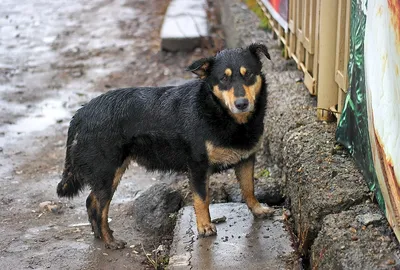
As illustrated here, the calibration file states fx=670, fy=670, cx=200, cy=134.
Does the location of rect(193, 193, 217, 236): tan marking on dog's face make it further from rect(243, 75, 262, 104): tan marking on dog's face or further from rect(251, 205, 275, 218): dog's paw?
rect(243, 75, 262, 104): tan marking on dog's face

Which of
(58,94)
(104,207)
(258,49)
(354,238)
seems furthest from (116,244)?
(58,94)

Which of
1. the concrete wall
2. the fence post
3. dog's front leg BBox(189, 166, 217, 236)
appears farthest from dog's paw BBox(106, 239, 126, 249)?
the fence post

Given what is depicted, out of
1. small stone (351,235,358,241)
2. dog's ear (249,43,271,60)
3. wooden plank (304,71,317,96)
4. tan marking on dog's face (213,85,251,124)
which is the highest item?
dog's ear (249,43,271,60)

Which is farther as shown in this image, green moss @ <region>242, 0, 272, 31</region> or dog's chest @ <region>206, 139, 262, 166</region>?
green moss @ <region>242, 0, 272, 31</region>

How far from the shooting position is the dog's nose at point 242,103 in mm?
4500

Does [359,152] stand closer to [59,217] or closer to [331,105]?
[331,105]

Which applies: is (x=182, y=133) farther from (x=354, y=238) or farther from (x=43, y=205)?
(x=43, y=205)

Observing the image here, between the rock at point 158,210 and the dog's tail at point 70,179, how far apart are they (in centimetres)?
62

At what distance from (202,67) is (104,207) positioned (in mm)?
1334

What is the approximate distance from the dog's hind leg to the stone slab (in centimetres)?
56

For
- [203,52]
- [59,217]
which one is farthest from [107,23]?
[59,217]

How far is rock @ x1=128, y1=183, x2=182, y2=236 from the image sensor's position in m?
5.49

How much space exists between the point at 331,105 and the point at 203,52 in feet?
18.4

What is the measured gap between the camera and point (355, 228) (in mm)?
3883
